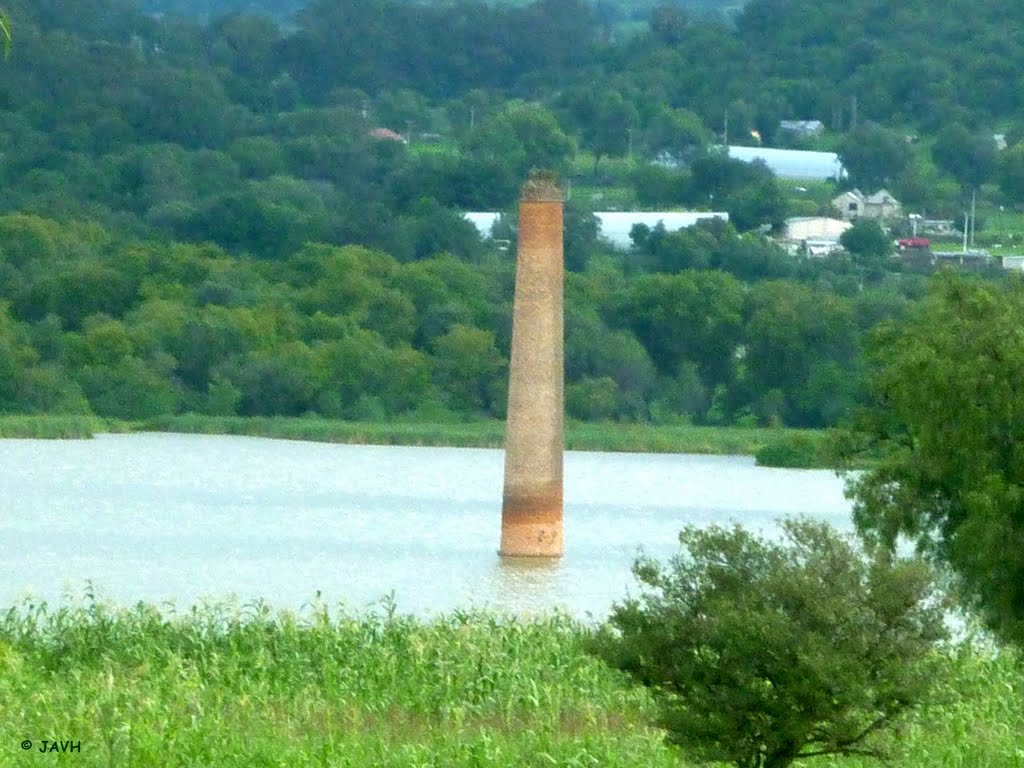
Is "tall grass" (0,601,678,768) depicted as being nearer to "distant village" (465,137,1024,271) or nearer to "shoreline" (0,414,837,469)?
"shoreline" (0,414,837,469)

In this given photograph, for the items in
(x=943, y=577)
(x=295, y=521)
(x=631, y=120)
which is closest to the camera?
(x=943, y=577)

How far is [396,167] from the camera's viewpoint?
3199 inches

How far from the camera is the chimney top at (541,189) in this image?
2869 centimetres

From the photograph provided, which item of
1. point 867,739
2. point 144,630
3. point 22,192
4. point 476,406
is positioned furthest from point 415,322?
point 867,739

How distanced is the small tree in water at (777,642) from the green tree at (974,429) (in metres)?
1.76

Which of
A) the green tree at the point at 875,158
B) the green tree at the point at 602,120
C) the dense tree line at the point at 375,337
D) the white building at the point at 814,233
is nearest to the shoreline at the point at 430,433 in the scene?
the dense tree line at the point at 375,337

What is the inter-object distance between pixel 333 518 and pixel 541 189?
5.40 m

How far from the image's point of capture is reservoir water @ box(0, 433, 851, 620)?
23906mm

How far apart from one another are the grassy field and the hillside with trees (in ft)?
107

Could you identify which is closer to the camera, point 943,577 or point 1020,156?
point 943,577

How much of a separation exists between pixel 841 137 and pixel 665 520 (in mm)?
68436

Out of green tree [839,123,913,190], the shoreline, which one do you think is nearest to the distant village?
green tree [839,123,913,190]

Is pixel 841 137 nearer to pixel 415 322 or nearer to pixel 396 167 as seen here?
pixel 396 167

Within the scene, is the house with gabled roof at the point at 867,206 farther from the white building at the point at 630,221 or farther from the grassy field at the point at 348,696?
the grassy field at the point at 348,696
